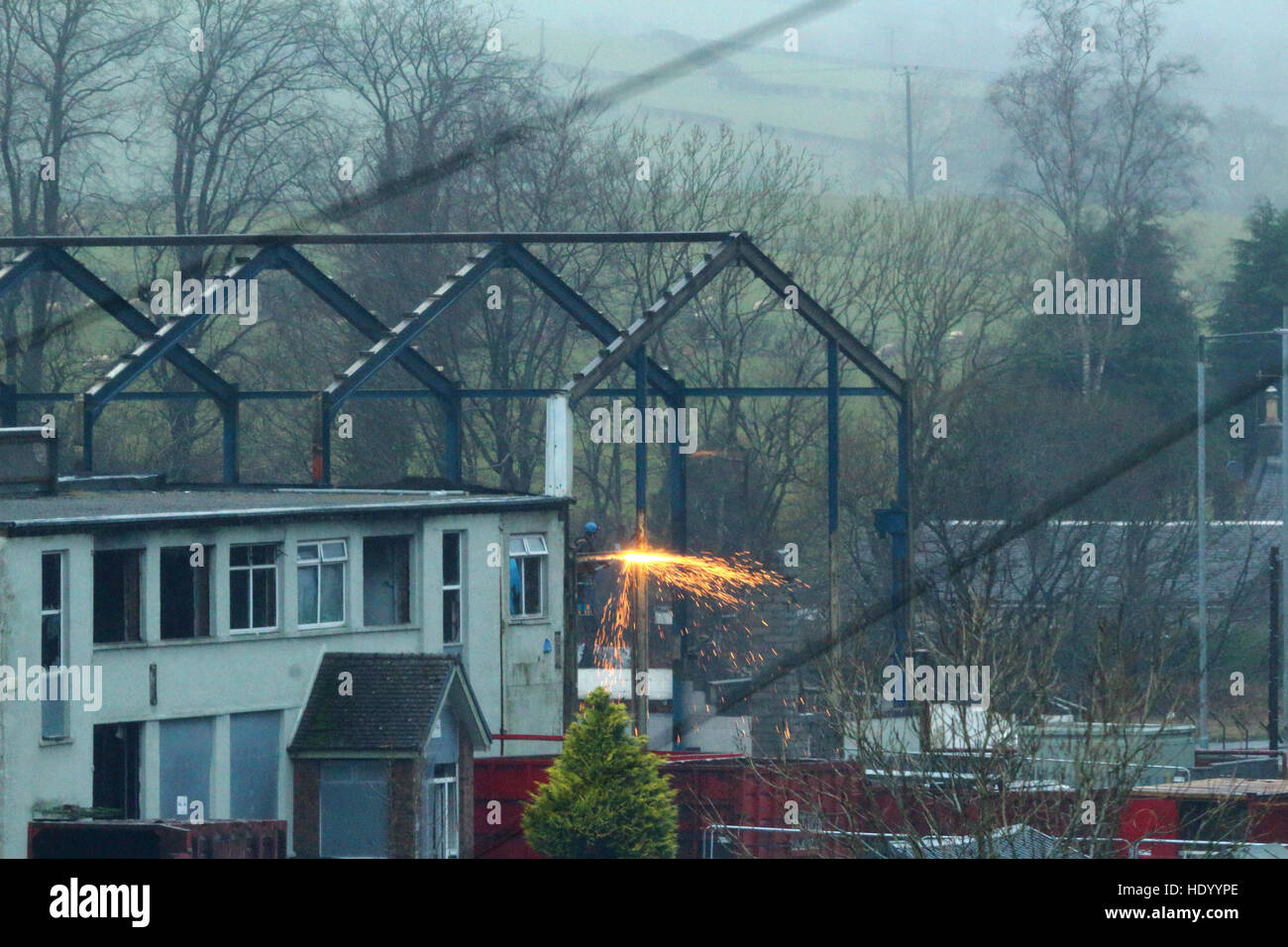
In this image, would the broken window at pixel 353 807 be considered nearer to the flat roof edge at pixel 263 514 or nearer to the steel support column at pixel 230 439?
the flat roof edge at pixel 263 514

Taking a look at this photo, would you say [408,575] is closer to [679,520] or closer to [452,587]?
[452,587]

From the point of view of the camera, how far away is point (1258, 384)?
5016 centimetres

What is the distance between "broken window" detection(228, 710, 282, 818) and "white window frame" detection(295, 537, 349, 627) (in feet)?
5.20

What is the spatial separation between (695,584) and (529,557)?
41.0ft

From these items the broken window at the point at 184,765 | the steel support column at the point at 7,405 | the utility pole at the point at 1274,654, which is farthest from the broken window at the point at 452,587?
the utility pole at the point at 1274,654

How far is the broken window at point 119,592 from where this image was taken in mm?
21672

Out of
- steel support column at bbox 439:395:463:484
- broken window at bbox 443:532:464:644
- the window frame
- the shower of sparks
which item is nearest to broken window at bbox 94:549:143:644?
the window frame

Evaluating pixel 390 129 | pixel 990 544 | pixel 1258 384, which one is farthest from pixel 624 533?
pixel 1258 384

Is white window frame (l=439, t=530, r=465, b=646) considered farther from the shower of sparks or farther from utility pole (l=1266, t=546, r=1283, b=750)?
utility pole (l=1266, t=546, r=1283, b=750)

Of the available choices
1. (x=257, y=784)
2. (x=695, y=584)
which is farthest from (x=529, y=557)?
(x=695, y=584)

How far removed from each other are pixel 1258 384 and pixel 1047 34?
13.2 m

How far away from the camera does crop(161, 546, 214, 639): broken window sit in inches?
885

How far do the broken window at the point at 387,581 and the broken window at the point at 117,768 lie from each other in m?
4.56
